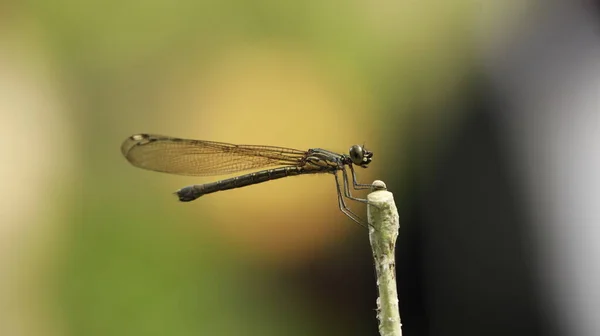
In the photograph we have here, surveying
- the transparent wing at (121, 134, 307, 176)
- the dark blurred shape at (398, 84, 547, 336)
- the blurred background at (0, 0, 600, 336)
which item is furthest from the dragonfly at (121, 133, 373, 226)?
the dark blurred shape at (398, 84, 547, 336)

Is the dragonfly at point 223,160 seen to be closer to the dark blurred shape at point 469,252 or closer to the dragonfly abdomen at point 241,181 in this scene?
the dragonfly abdomen at point 241,181

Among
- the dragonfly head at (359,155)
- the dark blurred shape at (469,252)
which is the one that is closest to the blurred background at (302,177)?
the dark blurred shape at (469,252)

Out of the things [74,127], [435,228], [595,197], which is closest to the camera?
[595,197]

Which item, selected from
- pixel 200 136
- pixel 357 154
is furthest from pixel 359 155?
pixel 200 136

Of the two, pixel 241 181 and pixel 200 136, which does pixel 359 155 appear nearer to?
pixel 241 181

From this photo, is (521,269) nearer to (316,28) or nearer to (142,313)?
(316,28)

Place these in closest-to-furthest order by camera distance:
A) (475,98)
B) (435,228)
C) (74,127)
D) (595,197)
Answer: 1. (595,197)
2. (435,228)
3. (475,98)
4. (74,127)

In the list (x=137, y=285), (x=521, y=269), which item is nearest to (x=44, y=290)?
(x=137, y=285)

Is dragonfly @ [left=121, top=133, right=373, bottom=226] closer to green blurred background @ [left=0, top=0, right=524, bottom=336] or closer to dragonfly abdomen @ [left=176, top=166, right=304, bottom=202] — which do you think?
dragonfly abdomen @ [left=176, top=166, right=304, bottom=202]
